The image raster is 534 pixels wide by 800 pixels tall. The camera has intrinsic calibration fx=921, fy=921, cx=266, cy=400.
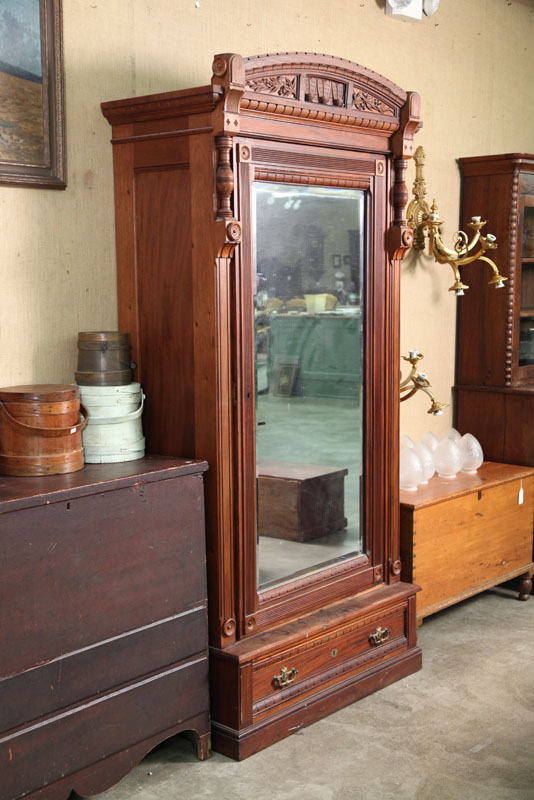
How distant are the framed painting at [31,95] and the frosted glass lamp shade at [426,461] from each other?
1974mm

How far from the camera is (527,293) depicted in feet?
15.2

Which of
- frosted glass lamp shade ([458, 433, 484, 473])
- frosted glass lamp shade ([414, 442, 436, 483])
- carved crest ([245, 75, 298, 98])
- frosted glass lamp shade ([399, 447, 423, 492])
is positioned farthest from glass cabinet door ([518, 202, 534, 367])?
carved crest ([245, 75, 298, 98])

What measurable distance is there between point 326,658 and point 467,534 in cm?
112

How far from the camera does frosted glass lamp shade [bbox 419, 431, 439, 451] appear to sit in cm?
423

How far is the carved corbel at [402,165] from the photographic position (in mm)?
3250

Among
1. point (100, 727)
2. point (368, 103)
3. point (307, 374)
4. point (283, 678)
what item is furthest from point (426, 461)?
point (100, 727)

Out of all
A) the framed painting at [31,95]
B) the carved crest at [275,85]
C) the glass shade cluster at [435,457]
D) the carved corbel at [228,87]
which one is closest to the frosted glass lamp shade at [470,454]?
the glass shade cluster at [435,457]

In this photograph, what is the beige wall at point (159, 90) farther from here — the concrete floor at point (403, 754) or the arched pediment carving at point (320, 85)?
the concrete floor at point (403, 754)

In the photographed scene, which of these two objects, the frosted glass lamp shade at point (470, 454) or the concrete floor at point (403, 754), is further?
the frosted glass lamp shade at point (470, 454)

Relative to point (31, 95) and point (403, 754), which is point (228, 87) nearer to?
point (31, 95)

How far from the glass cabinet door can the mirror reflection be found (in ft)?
5.20

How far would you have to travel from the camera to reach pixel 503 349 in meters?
4.52

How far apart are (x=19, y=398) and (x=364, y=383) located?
4.23ft

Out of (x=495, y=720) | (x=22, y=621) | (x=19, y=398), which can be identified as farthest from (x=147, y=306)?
(x=495, y=720)
